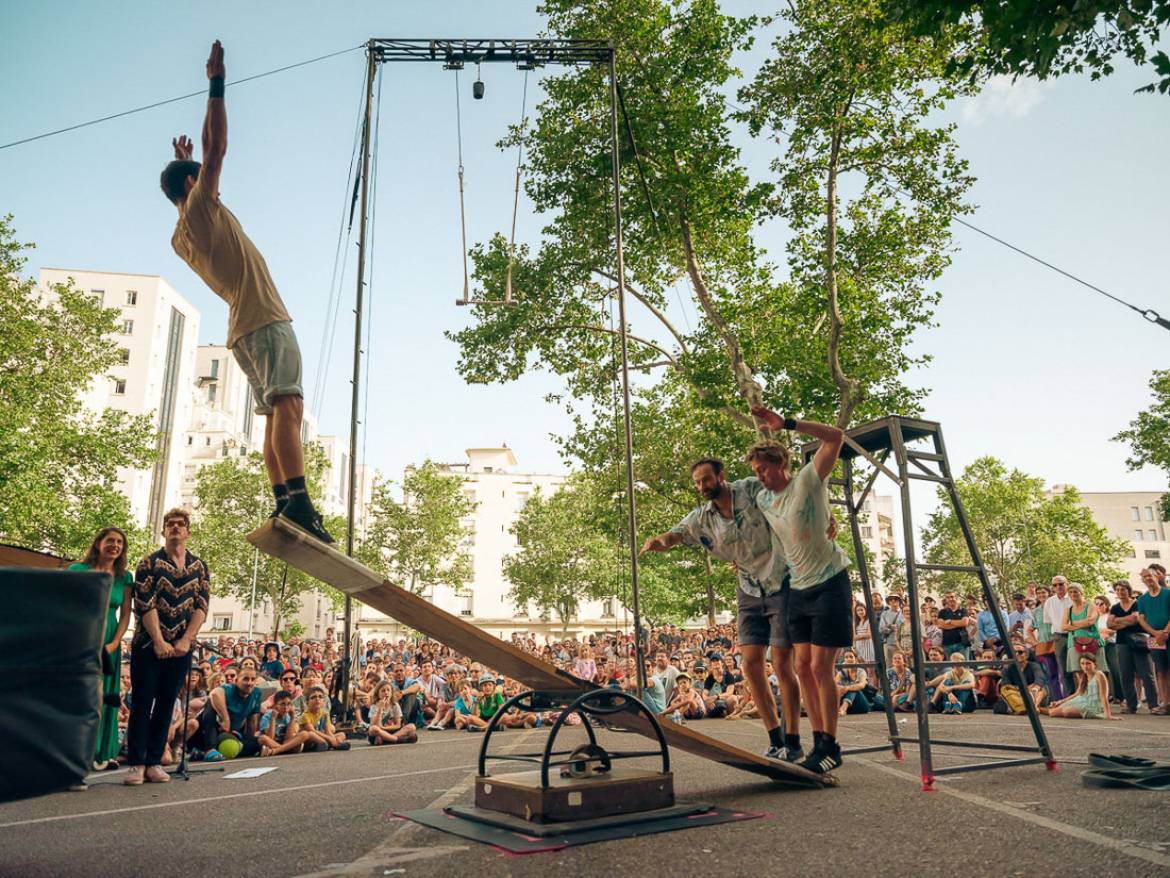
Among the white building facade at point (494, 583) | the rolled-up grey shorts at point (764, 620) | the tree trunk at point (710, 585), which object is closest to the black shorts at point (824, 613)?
the rolled-up grey shorts at point (764, 620)

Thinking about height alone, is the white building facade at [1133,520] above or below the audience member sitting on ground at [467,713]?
above

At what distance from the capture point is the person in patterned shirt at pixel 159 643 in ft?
20.8

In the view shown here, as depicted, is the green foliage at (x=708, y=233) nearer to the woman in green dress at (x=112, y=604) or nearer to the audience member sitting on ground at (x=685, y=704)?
the audience member sitting on ground at (x=685, y=704)

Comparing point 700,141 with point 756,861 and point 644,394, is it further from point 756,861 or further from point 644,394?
point 756,861

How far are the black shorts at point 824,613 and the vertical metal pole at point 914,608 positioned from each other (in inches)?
14.7

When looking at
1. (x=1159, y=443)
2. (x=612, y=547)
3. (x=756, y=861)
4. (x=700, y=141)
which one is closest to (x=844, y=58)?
(x=700, y=141)

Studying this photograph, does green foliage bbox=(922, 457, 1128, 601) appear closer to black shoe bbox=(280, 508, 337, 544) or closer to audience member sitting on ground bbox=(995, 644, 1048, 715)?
audience member sitting on ground bbox=(995, 644, 1048, 715)

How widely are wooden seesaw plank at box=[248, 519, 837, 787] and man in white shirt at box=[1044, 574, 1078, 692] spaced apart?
1066 cm

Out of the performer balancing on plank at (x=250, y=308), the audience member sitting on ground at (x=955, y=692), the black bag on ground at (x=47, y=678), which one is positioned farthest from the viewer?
the audience member sitting on ground at (x=955, y=692)

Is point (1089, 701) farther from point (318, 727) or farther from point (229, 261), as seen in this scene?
point (229, 261)

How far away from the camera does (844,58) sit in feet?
57.4

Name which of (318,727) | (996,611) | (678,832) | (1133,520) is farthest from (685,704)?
(1133,520)

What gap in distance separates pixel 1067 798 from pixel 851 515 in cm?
256

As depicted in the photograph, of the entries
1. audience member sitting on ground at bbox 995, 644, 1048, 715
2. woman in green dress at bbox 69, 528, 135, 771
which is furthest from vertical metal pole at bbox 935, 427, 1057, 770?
audience member sitting on ground at bbox 995, 644, 1048, 715
